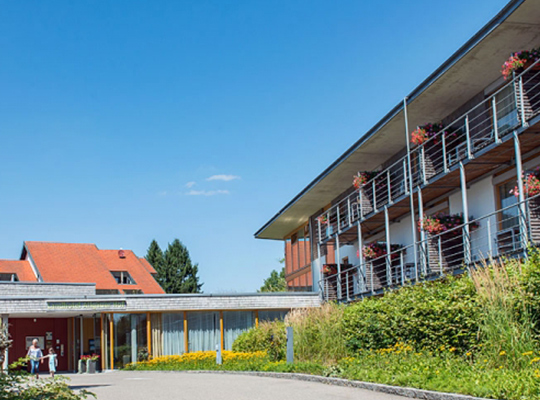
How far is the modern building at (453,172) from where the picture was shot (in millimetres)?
15008

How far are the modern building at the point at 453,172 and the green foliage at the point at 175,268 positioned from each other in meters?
41.4

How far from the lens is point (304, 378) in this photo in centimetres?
1462

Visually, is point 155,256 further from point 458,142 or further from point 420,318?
point 420,318

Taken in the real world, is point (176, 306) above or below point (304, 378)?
above

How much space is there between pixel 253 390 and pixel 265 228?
2193 cm

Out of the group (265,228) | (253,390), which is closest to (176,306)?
(265,228)

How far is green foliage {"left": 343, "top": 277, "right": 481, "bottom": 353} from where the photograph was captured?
11.6 metres

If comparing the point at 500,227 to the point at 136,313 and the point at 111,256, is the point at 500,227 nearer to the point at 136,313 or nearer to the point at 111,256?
the point at 136,313

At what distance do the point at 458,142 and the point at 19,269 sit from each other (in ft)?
97.7

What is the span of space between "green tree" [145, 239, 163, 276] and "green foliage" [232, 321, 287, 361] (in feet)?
145

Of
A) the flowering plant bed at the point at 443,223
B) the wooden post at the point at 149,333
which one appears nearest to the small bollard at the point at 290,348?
the flowering plant bed at the point at 443,223

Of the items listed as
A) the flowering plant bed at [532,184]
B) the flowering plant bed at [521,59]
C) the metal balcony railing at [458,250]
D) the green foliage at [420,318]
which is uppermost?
the flowering plant bed at [521,59]

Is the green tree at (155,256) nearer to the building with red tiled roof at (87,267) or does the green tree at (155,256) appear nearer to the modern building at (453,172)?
the building with red tiled roof at (87,267)

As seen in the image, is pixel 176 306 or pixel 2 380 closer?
pixel 2 380
